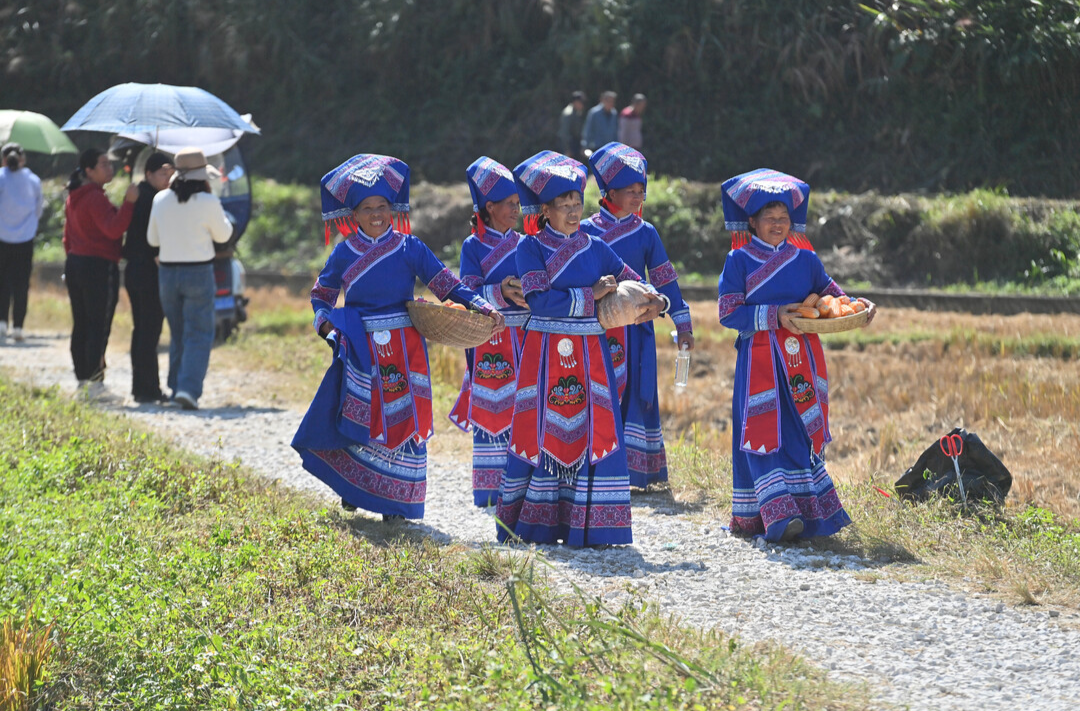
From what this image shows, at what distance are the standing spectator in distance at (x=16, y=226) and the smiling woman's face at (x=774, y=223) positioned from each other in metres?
8.92

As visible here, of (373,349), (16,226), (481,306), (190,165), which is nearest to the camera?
(481,306)

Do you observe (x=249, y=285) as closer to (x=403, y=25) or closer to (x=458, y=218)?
(x=458, y=218)

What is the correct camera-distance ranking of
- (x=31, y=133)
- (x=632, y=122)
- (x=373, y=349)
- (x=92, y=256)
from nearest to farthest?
1. (x=373, y=349)
2. (x=92, y=256)
3. (x=31, y=133)
4. (x=632, y=122)

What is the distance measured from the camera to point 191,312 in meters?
9.86

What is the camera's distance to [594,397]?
620cm

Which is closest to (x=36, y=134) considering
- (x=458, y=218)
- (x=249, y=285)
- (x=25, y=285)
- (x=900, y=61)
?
(x=25, y=285)

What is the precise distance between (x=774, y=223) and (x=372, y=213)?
196 cm

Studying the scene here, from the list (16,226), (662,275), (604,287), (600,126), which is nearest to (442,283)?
(604,287)

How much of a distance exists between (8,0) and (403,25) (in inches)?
350

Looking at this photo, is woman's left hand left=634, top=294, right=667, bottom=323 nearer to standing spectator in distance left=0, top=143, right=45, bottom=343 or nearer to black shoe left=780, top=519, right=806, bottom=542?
black shoe left=780, top=519, right=806, bottom=542

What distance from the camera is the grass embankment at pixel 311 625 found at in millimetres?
4266

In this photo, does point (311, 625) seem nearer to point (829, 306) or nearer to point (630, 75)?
point (829, 306)

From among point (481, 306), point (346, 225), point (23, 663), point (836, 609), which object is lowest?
point (23, 663)

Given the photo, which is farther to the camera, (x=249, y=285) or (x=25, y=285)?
(x=249, y=285)
